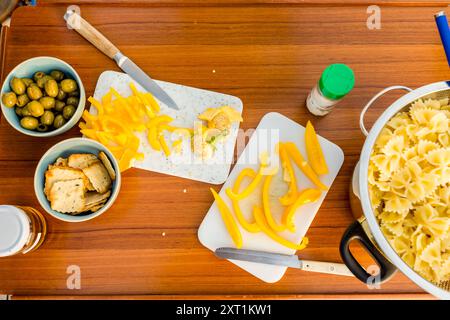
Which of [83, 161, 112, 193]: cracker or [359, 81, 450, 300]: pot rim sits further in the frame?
[83, 161, 112, 193]: cracker

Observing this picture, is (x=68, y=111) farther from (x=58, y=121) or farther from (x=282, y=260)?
(x=282, y=260)

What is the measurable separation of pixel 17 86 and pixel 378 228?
693 millimetres

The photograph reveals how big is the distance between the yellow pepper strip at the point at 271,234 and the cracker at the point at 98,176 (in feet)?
0.99

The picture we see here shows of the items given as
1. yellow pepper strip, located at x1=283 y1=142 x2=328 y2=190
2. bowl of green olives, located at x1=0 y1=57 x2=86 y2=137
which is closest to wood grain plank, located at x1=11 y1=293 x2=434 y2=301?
yellow pepper strip, located at x1=283 y1=142 x2=328 y2=190

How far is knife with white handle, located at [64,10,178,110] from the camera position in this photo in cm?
80

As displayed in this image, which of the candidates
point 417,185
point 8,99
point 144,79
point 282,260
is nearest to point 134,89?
point 144,79

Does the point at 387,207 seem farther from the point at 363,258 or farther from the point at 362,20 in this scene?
the point at 362,20

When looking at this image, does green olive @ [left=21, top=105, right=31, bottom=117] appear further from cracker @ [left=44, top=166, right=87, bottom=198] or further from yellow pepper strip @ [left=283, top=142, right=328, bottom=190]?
yellow pepper strip @ [left=283, top=142, right=328, bottom=190]

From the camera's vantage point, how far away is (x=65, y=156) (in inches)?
28.7

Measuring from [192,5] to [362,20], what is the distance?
381mm

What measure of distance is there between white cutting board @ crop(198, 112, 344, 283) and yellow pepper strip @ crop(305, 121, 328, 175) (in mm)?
23

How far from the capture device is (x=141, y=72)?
0.80m

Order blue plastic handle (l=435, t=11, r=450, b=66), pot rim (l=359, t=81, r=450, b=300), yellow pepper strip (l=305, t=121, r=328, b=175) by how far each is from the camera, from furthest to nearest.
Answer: yellow pepper strip (l=305, t=121, r=328, b=175), blue plastic handle (l=435, t=11, r=450, b=66), pot rim (l=359, t=81, r=450, b=300)

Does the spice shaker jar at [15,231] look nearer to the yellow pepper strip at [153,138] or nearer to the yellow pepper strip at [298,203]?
the yellow pepper strip at [153,138]
